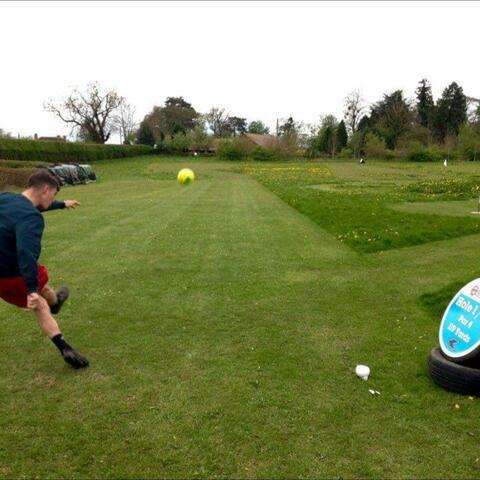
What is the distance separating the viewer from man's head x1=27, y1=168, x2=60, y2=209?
5.06m

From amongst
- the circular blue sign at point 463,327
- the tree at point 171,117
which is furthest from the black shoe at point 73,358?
the tree at point 171,117

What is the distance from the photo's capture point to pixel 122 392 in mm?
4781

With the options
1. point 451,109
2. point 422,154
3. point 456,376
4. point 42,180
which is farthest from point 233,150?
point 456,376

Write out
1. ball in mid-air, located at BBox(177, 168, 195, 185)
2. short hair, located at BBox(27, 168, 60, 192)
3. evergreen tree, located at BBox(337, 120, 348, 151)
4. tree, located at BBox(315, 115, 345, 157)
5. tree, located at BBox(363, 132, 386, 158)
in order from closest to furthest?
short hair, located at BBox(27, 168, 60, 192), ball in mid-air, located at BBox(177, 168, 195, 185), tree, located at BBox(363, 132, 386, 158), tree, located at BBox(315, 115, 345, 157), evergreen tree, located at BBox(337, 120, 348, 151)

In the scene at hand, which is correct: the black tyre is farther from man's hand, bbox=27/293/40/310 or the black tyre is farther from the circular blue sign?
man's hand, bbox=27/293/40/310

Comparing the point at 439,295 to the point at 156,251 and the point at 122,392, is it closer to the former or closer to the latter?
the point at 122,392

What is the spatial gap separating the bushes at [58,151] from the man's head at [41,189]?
4063cm

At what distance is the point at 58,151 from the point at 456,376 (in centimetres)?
5331

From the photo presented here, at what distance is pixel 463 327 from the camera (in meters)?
5.01

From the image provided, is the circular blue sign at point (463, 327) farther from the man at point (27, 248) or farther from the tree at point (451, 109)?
the tree at point (451, 109)

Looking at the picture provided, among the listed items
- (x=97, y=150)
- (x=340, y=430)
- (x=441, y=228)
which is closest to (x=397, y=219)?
(x=441, y=228)

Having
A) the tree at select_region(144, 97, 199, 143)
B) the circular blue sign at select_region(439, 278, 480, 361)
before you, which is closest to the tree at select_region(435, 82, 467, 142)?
the tree at select_region(144, 97, 199, 143)

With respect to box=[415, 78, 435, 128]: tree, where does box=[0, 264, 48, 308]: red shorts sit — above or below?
below

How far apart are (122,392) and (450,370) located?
3284 mm
